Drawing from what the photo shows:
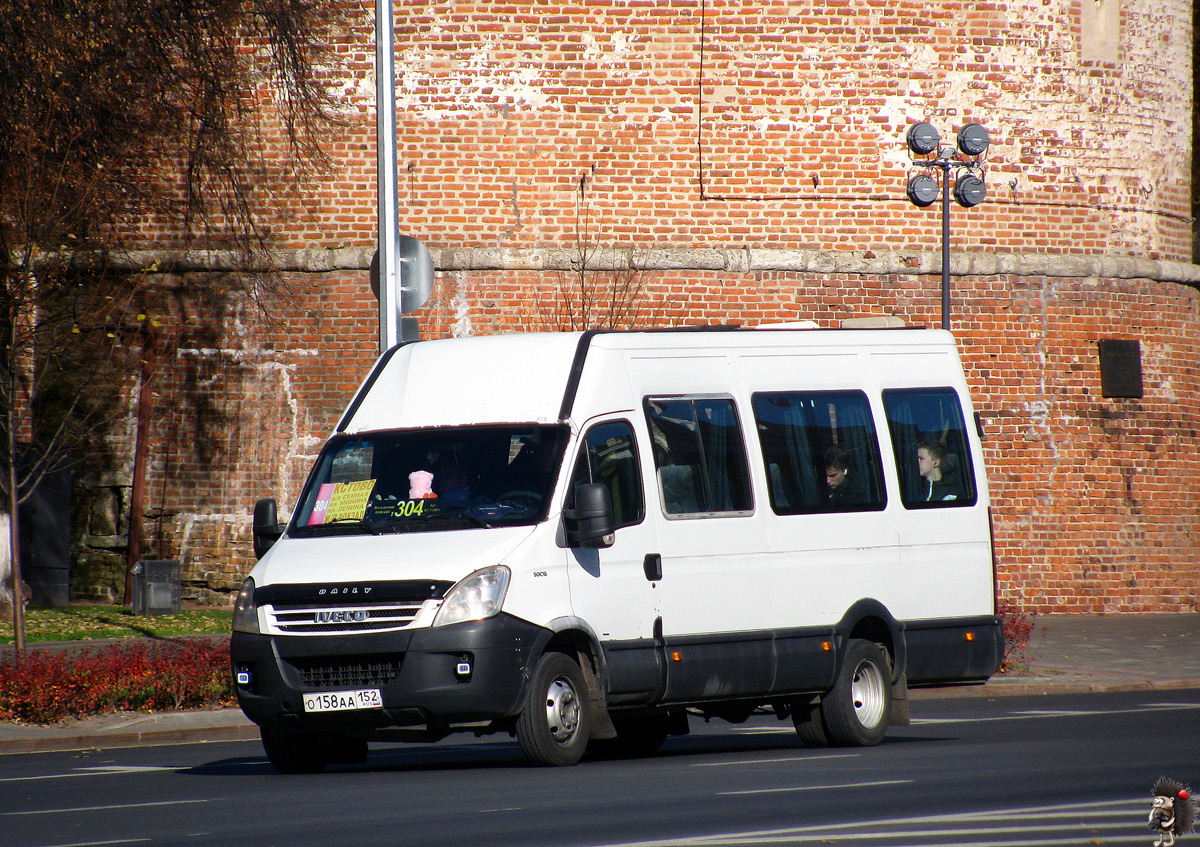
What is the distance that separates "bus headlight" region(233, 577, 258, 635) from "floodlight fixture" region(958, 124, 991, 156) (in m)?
13.3

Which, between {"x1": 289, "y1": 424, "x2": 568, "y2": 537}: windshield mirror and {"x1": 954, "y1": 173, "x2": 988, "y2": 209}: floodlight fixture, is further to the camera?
{"x1": 954, "y1": 173, "x2": 988, "y2": 209}: floodlight fixture

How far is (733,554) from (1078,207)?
15522mm

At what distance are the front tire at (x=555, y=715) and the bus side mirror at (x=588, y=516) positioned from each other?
695 millimetres

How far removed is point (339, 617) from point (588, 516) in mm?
1534

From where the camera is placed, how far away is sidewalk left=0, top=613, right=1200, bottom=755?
1425 cm

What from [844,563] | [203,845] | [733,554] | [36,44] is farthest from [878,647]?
[36,44]

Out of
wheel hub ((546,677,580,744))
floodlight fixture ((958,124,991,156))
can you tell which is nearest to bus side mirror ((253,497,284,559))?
wheel hub ((546,677,580,744))

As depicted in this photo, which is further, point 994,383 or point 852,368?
point 994,383

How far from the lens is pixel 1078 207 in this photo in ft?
83.1

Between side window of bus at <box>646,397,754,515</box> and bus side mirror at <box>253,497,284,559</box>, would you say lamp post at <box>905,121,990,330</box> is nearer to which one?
side window of bus at <box>646,397,754,515</box>

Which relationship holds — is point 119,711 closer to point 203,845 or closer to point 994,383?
point 203,845

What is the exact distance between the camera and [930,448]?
12836 mm

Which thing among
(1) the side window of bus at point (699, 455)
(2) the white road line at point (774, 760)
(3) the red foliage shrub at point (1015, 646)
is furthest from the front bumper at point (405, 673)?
(3) the red foliage shrub at point (1015, 646)

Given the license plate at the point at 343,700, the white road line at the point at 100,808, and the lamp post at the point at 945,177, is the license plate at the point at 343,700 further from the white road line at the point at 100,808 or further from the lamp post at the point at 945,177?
the lamp post at the point at 945,177
